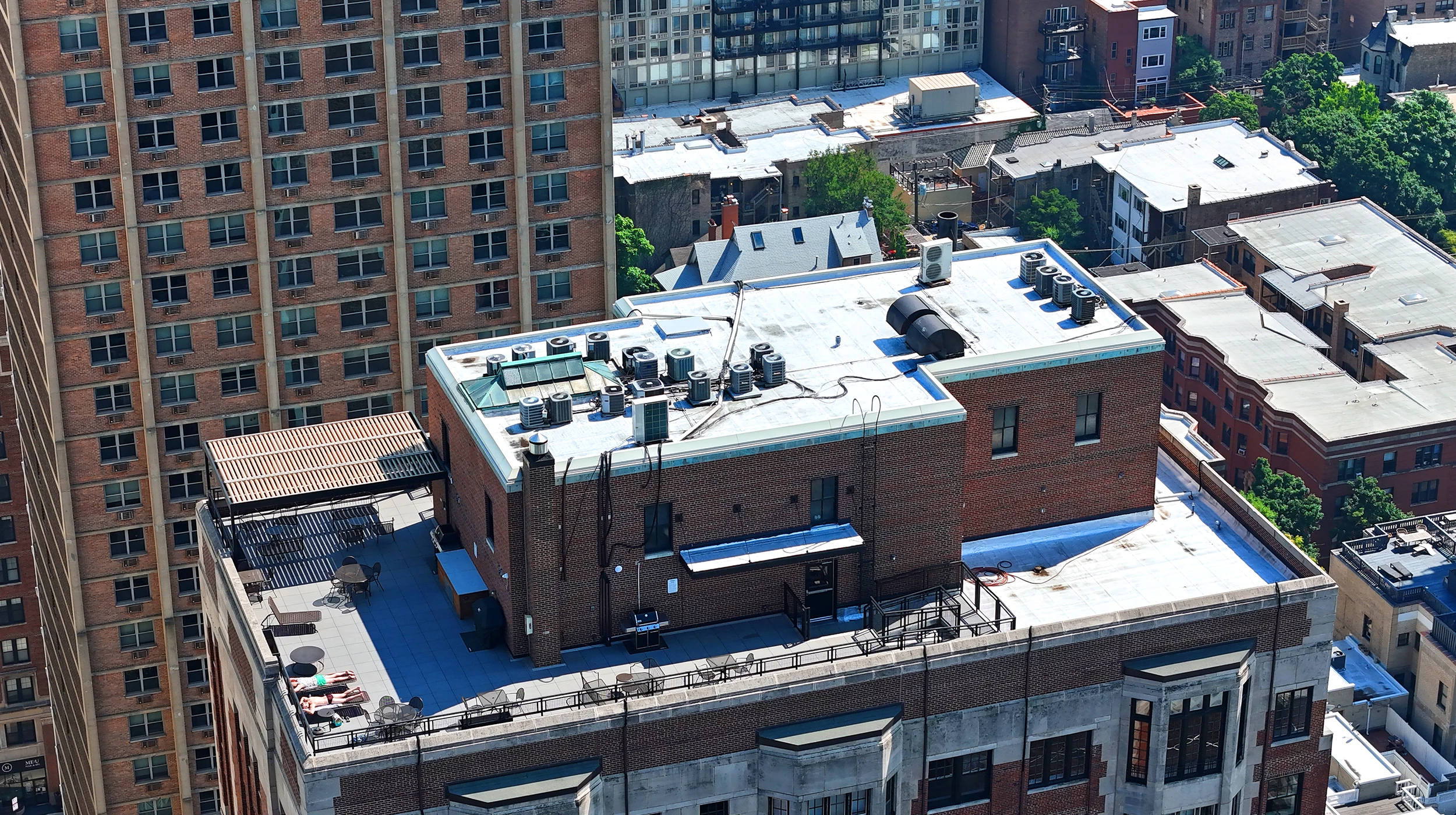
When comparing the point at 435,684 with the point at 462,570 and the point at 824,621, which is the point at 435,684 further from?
the point at 824,621

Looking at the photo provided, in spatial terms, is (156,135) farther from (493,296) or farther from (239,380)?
(493,296)

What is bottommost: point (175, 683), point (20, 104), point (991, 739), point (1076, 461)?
point (175, 683)

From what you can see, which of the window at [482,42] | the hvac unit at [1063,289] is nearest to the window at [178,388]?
the window at [482,42]

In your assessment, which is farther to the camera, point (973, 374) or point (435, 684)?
point (973, 374)

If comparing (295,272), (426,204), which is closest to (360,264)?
(295,272)

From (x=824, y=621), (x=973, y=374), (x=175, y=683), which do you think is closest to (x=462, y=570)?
(x=824, y=621)

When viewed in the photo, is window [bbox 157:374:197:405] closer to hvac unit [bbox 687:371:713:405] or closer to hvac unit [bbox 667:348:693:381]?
hvac unit [bbox 667:348:693:381]

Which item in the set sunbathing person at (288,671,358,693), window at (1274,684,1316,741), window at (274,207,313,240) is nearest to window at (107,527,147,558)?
window at (274,207,313,240)

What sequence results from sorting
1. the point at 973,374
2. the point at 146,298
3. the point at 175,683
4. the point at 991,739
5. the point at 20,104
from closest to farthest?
1. the point at 991,739
2. the point at 973,374
3. the point at 20,104
4. the point at 146,298
5. the point at 175,683
